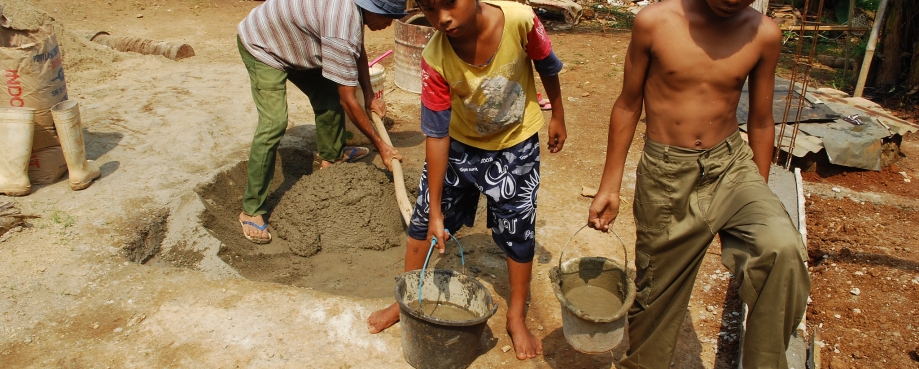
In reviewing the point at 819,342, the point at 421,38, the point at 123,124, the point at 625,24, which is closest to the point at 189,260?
the point at 123,124

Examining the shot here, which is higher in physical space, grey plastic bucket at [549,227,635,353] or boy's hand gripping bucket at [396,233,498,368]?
grey plastic bucket at [549,227,635,353]

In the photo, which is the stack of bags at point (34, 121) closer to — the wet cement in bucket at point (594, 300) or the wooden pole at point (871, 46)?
the wet cement in bucket at point (594, 300)

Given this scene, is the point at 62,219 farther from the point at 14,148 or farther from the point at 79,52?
the point at 79,52

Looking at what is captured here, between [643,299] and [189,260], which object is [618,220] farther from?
[189,260]

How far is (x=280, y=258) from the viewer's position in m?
4.30

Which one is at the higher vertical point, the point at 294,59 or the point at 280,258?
the point at 294,59

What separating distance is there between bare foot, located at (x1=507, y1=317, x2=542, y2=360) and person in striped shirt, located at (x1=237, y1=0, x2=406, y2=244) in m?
1.58

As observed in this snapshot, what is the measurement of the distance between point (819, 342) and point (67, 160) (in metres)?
4.59

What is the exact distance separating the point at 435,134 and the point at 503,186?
0.40 metres

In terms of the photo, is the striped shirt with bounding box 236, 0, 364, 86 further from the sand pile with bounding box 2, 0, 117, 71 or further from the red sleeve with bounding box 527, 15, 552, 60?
the sand pile with bounding box 2, 0, 117, 71

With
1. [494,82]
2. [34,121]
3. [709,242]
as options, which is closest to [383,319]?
[494,82]

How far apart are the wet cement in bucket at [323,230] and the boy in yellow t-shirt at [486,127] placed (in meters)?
0.96

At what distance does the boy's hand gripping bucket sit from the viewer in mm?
2809

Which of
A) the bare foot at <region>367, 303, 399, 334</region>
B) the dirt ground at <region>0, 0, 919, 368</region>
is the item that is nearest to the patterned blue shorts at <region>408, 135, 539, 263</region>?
the bare foot at <region>367, 303, 399, 334</region>
